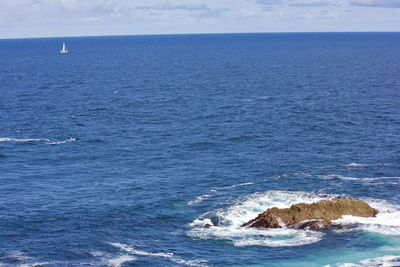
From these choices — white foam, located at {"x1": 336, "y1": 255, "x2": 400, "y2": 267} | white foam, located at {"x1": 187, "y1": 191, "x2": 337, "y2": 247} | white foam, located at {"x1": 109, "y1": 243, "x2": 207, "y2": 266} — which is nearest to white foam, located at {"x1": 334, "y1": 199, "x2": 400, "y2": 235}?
white foam, located at {"x1": 187, "y1": 191, "x2": 337, "y2": 247}

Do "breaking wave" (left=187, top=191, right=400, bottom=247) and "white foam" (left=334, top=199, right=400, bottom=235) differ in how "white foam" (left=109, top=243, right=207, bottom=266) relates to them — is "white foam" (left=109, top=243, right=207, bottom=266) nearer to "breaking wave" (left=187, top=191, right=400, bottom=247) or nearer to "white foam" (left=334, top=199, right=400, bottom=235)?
"breaking wave" (left=187, top=191, right=400, bottom=247)

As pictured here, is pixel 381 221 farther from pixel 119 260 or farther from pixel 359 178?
pixel 119 260

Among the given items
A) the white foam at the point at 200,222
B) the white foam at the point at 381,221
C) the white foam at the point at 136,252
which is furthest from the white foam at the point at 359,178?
the white foam at the point at 136,252

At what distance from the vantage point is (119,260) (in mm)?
60719

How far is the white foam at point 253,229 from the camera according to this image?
65250 mm

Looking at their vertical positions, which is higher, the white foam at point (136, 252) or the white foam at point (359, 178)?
the white foam at point (359, 178)

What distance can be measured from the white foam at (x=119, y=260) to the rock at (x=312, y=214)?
16.9m

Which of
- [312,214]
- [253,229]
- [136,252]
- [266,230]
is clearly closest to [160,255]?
[136,252]

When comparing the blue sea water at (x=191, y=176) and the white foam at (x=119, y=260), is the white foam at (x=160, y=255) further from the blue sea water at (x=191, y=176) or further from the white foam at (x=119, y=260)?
the white foam at (x=119, y=260)

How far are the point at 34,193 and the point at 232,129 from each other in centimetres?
5178

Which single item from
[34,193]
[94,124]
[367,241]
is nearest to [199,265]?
[367,241]

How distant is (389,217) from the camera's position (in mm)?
71000

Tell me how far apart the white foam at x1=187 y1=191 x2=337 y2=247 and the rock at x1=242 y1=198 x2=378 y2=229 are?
1222mm

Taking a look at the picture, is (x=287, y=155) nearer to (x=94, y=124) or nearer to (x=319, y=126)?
(x=319, y=126)
